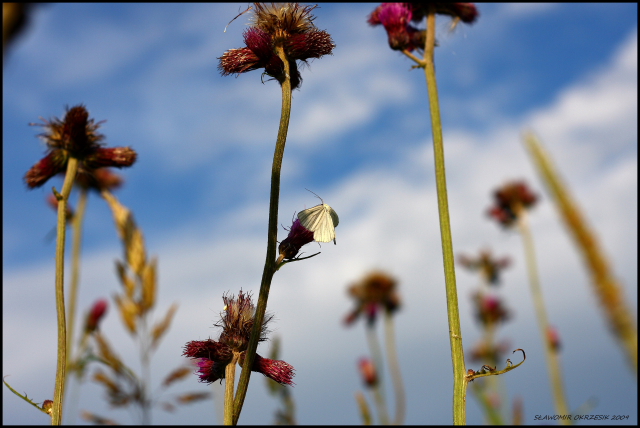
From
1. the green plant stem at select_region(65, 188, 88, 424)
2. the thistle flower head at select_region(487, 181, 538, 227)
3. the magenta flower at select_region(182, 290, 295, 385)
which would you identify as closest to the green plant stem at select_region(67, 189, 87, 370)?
the green plant stem at select_region(65, 188, 88, 424)

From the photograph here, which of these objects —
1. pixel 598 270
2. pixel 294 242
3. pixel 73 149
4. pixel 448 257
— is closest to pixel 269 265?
pixel 294 242

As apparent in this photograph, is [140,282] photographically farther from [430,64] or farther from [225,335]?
[430,64]

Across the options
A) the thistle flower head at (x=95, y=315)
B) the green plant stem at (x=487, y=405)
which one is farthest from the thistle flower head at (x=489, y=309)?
the thistle flower head at (x=95, y=315)

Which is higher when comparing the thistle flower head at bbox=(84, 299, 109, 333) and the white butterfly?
the thistle flower head at bbox=(84, 299, 109, 333)

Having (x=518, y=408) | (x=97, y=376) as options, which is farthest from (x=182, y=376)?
Answer: (x=518, y=408)

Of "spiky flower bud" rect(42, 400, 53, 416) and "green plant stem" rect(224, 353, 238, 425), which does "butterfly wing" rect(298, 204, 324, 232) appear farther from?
"spiky flower bud" rect(42, 400, 53, 416)

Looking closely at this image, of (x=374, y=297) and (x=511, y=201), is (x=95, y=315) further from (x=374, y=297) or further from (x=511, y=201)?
(x=511, y=201)
